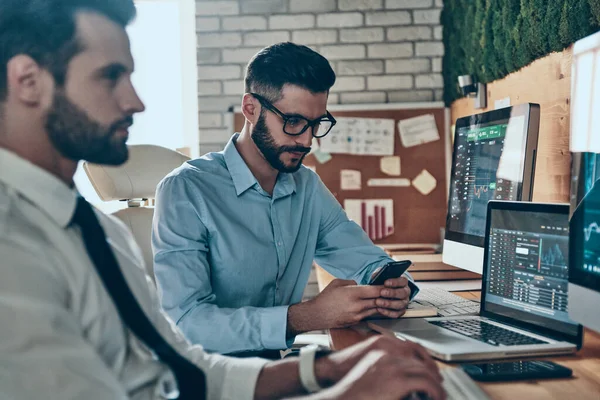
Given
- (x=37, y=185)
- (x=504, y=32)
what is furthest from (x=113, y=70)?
(x=504, y=32)

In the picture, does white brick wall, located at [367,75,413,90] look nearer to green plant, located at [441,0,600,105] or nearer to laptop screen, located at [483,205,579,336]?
green plant, located at [441,0,600,105]

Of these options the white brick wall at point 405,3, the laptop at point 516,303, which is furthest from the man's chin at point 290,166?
the white brick wall at point 405,3

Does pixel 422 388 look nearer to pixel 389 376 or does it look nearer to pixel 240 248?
pixel 389 376

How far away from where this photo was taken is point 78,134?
85cm

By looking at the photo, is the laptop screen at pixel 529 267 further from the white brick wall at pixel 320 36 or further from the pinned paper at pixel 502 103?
the white brick wall at pixel 320 36

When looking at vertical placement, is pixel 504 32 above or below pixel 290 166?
above

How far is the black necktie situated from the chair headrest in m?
1.49

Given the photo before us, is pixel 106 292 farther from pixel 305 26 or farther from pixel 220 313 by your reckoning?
pixel 305 26

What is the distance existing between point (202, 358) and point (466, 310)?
0.75 metres

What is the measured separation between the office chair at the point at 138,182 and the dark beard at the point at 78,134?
1.47m

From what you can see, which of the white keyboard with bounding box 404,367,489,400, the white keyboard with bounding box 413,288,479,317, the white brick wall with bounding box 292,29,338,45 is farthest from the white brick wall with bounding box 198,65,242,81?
the white keyboard with bounding box 404,367,489,400

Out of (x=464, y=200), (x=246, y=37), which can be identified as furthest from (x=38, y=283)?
(x=246, y=37)

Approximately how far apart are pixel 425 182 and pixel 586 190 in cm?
223

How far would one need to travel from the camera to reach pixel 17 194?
77cm
